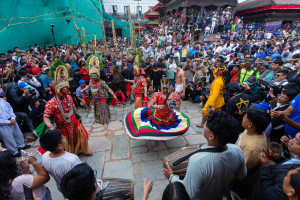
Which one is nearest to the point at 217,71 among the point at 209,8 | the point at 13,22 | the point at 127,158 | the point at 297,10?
the point at 127,158

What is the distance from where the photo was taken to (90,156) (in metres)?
4.01

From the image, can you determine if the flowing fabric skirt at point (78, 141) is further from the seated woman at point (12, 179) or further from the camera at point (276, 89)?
the camera at point (276, 89)

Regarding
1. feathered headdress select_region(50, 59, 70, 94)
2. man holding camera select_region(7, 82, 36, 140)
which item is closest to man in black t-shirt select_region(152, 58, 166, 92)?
feathered headdress select_region(50, 59, 70, 94)

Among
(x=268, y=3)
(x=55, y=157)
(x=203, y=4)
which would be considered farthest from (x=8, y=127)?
(x=268, y=3)

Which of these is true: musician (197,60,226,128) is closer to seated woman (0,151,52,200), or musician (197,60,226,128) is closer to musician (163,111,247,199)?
musician (163,111,247,199)

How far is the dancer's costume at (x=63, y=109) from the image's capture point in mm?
3334

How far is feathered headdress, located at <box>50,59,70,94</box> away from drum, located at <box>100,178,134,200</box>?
2.15 meters

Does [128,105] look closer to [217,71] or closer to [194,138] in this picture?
[194,138]

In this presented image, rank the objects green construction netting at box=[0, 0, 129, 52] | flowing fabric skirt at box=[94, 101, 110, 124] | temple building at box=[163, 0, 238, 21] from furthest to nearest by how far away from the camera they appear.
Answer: temple building at box=[163, 0, 238, 21], green construction netting at box=[0, 0, 129, 52], flowing fabric skirt at box=[94, 101, 110, 124]

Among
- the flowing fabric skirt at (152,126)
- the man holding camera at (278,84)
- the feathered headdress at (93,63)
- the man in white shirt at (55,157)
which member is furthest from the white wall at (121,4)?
the man in white shirt at (55,157)

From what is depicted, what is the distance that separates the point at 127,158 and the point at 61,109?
1844 millimetres

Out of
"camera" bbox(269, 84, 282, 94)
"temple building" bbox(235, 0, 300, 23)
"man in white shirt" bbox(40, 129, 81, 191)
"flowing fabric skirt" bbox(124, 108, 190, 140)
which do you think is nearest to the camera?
"man in white shirt" bbox(40, 129, 81, 191)

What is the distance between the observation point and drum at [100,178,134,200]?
2.11m

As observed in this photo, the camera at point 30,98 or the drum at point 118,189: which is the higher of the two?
the camera at point 30,98
